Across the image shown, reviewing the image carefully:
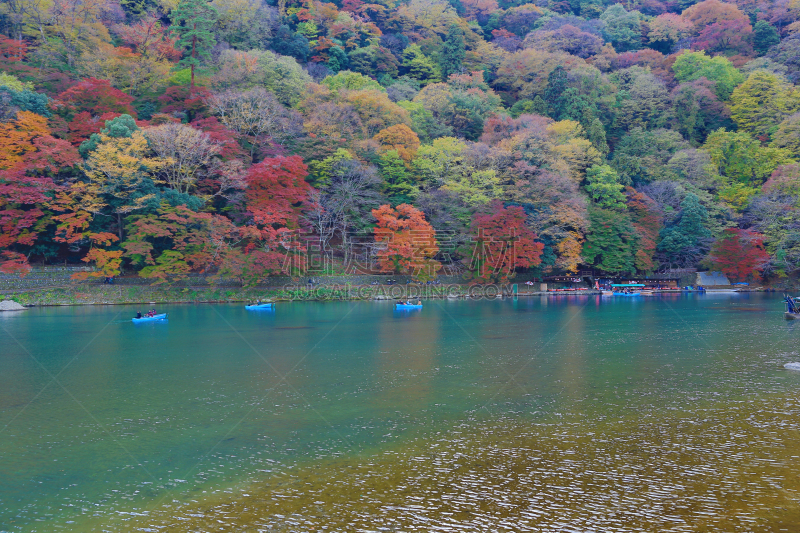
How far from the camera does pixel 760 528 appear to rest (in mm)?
7523

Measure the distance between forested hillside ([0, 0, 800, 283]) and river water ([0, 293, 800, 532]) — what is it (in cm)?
1512

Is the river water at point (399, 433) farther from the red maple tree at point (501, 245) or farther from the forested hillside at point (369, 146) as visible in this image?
the red maple tree at point (501, 245)

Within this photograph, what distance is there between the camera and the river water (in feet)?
26.9

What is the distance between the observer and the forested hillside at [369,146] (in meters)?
37.1

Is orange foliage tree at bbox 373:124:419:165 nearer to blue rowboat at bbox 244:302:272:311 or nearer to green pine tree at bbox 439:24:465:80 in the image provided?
blue rowboat at bbox 244:302:272:311

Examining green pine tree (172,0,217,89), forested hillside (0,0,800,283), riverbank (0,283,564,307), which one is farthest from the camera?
green pine tree (172,0,217,89)

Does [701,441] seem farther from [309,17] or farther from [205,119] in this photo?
[309,17]

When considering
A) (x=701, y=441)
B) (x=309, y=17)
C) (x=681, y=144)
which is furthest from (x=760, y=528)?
(x=309, y=17)

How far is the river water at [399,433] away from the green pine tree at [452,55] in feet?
184

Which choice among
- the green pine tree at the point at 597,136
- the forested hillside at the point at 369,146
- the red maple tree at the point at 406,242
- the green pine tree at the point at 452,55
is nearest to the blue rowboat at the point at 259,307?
the forested hillside at the point at 369,146

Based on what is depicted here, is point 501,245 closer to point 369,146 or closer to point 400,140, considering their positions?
point 400,140

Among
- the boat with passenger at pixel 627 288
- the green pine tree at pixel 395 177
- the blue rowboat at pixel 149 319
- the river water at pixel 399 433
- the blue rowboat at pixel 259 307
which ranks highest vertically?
the green pine tree at pixel 395 177

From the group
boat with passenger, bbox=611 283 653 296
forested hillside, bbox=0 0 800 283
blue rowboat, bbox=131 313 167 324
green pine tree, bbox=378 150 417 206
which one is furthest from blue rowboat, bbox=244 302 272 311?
boat with passenger, bbox=611 283 653 296

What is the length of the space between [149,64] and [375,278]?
28151 mm
